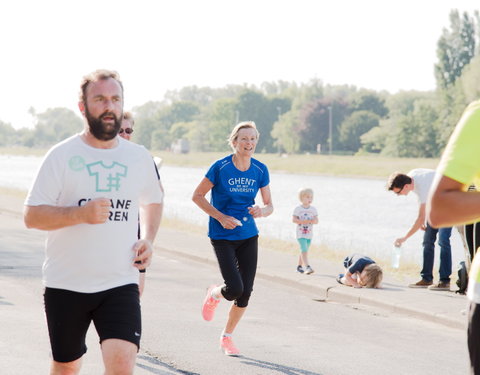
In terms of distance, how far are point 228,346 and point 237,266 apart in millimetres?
639

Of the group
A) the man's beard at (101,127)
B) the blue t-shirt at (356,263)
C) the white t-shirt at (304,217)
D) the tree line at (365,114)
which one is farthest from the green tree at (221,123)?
the man's beard at (101,127)

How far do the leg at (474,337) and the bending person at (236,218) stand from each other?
14.7 feet

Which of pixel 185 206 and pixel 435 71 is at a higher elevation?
pixel 435 71

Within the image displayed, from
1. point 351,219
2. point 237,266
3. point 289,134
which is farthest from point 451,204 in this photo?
point 289,134

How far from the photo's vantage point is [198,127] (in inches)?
7303

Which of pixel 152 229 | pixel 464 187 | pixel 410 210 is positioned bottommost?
pixel 410 210

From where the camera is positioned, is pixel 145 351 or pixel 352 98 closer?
pixel 145 351

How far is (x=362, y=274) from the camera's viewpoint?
1185 centimetres

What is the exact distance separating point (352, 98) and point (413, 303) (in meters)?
146

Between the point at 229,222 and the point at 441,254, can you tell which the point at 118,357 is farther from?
the point at 441,254

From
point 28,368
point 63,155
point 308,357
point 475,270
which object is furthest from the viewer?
point 308,357

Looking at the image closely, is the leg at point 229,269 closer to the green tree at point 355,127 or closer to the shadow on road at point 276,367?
the shadow on road at point 276,367

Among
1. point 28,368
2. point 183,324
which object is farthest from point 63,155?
point 183,324

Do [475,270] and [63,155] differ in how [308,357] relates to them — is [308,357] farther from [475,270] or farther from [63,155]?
[475,270]
